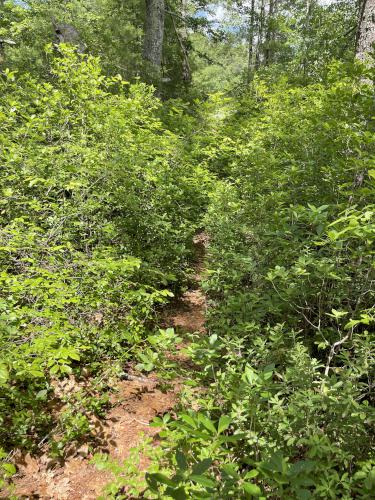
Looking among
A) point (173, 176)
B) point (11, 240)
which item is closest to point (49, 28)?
point (173, 176)

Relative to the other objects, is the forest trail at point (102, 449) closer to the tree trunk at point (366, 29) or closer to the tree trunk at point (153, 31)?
the tree trunk at point (366, 29)

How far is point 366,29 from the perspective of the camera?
5098mm

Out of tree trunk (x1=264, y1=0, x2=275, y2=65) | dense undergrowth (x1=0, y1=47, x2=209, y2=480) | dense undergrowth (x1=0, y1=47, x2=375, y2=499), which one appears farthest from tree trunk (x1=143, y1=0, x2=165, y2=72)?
tree trunk (x1=264, y1=0, x2=275, y2=65)

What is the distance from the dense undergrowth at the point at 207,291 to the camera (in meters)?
1.88

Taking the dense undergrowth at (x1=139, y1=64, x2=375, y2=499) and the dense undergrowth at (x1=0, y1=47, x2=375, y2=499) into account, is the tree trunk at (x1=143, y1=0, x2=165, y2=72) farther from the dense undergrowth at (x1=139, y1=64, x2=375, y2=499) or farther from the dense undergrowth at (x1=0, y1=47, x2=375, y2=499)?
the dense undergrowth at (x1=139, y1=64, x2=375, y2=499)

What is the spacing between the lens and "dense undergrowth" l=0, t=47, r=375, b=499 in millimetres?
1879

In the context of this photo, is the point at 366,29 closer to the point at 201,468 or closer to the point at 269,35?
the point at 201,468

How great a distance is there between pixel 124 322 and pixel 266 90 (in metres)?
9.89

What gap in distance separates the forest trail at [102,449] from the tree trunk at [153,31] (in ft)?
28.5

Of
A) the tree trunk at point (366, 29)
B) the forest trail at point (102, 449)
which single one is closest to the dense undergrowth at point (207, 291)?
the forest trail at point (102, 449)

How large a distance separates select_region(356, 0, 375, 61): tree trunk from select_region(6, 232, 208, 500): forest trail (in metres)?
5.61

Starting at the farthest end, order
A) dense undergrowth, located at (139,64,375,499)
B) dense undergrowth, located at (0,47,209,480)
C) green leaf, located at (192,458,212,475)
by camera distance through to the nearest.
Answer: dense undergrowth, located at (0,47,209,480) < dense undergrowth, located at (139,64,375,499) < green leaf, located at (192,458,212,475)

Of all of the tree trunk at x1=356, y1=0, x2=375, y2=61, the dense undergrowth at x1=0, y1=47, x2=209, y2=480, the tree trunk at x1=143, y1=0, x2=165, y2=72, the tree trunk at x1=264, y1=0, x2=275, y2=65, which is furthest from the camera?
the tree trunk at x1=264, y1=0, x2=275, y2=65

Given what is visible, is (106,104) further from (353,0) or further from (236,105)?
(353,0)
